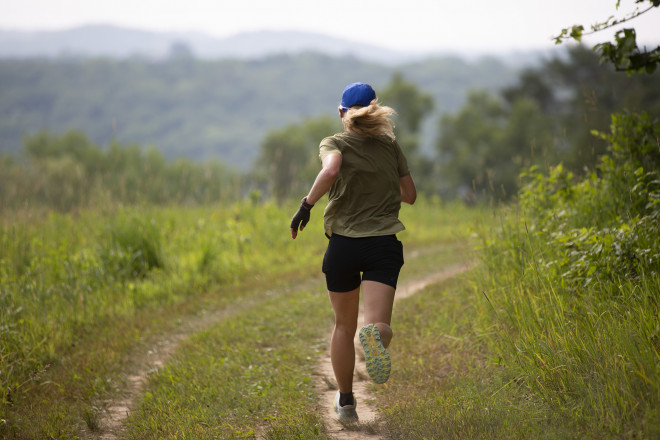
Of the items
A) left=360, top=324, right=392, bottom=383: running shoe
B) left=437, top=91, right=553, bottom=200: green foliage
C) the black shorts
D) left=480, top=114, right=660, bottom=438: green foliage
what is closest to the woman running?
the black shorts

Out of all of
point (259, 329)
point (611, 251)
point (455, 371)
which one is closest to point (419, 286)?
point (259, 329)

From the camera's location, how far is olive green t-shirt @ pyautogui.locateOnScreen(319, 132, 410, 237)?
3.95m

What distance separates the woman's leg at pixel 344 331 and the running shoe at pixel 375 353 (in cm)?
34

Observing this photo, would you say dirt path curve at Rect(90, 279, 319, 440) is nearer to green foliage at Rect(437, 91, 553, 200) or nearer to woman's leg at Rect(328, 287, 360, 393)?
woman's leg at Rect(328, 287, 360, 393)

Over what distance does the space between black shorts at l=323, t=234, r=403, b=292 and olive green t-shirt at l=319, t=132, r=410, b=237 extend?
0.06m

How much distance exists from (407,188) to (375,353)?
1.24 metres

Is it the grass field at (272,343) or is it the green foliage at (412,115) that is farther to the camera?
the green foliage at (412,115)

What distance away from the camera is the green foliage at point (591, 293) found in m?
3.60

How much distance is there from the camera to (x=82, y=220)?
10.9 metres

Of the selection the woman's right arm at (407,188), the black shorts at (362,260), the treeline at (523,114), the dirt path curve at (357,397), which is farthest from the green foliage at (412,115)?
the black shorts at (362,260)

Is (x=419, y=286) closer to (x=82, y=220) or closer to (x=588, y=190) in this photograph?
(x=588, y=190)

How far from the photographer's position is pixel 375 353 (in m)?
3.64

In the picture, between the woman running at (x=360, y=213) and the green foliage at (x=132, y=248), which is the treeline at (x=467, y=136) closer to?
the green foliage at (x=132, y=248)

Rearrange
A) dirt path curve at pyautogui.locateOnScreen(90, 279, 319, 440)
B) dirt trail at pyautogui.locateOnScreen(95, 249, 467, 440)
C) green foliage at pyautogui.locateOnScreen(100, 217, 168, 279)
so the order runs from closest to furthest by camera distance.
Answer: dirt trail at pyautogui.locateOnScreen(95, 249, 467, 440) → dirt path curve at pyautogui.locateOnScreen(90, 279, 319, 440) → green foliage at pyautogui.locateOnScreen(100, 217, 168, 279)
